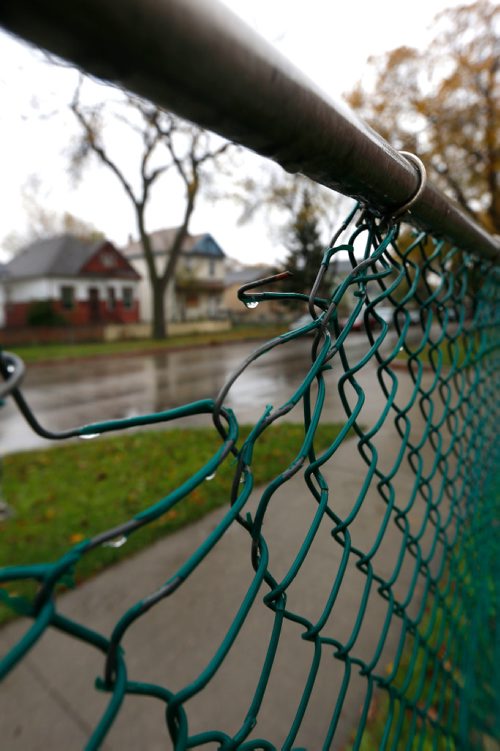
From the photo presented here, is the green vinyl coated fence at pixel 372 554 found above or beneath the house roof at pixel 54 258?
beneath

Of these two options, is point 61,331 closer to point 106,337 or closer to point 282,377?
point 106,337

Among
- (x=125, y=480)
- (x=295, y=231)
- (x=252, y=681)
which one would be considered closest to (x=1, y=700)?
(x=252, y=681)

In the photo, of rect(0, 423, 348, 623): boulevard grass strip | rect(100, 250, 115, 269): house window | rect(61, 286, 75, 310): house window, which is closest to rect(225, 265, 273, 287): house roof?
rect(100, 250, 115, 269): house window

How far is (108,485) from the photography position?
13.3 feet

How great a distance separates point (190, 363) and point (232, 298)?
1551 inches

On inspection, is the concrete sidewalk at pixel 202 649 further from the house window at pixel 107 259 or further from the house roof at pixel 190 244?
the house roof at pixel 190 244

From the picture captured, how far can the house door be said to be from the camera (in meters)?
30.0

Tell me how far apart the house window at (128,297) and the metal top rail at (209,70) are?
1309 inches

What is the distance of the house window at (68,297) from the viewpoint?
29.2m

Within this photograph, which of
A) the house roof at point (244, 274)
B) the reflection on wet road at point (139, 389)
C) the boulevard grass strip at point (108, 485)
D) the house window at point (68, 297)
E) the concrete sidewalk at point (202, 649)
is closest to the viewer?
the concrete sidewalk at point (202, 649)

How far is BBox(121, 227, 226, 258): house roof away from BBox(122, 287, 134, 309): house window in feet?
27.7

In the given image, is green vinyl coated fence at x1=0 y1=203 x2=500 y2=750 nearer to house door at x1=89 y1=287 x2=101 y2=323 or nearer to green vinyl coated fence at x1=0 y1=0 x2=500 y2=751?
green vinyl coated fence at x1=0 y1=0 x2=500 y2=751

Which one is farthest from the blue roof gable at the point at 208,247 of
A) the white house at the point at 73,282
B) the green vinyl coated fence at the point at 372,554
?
the green vinyl coated fence at the point at 372,554

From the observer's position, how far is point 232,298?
5262 cm
